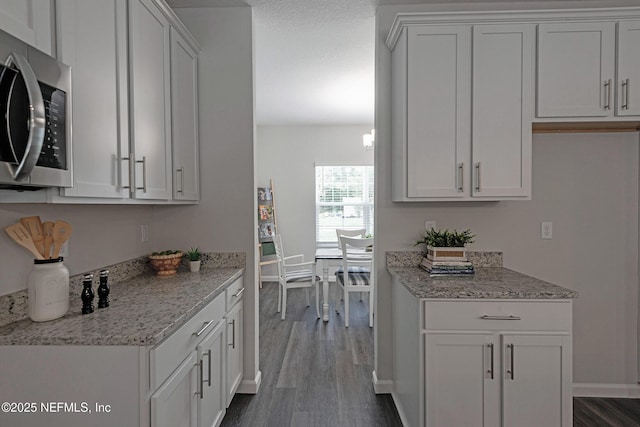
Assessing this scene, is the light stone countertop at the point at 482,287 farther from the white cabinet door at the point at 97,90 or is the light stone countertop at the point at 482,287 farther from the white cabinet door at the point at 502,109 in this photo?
the white cabinet door at the point at 97,90

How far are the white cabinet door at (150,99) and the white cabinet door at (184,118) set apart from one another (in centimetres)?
8

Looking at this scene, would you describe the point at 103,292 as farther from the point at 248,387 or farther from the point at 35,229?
Result: the point at 248,387

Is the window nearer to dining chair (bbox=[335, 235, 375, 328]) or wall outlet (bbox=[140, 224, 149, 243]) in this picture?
dining chair (bbox=[335, 235, 375, 328])

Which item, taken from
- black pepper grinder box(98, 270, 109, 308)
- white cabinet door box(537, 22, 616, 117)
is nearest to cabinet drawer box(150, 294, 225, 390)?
black pepper grinder box(98, 270, 109, 308)

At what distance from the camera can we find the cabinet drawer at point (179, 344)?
1.26m

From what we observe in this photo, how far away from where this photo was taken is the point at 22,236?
1341 millimetres

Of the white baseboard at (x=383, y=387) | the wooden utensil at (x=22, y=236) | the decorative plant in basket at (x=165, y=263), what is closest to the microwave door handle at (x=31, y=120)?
the wooden utensil at (x=22, y=236)

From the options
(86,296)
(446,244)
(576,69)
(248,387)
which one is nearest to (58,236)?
(86,296)

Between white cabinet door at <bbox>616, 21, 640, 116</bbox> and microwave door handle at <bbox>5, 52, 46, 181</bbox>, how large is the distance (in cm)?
284

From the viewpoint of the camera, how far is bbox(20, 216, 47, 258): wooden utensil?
136 cm

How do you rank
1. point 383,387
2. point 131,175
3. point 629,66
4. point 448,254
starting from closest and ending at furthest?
point 131,175, point 629,66, point 448,254, point 383,387

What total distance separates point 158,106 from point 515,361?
2.28m

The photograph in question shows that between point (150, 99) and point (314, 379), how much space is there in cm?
225

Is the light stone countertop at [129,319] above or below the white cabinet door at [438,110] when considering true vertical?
below
